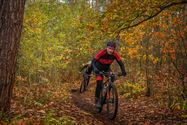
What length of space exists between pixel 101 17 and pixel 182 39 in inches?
102

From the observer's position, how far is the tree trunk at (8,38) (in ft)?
18.4

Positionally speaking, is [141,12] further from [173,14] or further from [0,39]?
[0,39]

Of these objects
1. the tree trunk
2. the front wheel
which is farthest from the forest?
the front wheel

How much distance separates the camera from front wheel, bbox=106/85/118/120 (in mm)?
8486

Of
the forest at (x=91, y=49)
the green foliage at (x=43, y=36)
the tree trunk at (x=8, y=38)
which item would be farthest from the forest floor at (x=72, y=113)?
the green foliage at (x=43, y=36)

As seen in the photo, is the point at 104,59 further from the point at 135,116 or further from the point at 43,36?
the point at 43,36

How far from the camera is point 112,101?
29.0 ft

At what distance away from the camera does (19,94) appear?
9.00 meters

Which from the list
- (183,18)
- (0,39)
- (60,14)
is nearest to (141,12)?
(183,18)

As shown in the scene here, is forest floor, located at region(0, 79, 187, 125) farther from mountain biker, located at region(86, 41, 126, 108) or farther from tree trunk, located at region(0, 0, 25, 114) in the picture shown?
mountain biker, located at region(86, 41, 126, 108)

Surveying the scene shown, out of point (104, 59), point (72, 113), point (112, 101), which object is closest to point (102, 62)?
point (104, 59)

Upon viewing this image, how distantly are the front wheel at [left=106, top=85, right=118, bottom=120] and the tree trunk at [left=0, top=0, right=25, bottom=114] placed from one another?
12.1 ft

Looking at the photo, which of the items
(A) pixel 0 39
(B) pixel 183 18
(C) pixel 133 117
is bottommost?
(C) pixel 133 117

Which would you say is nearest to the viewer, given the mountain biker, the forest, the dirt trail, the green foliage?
the forest
